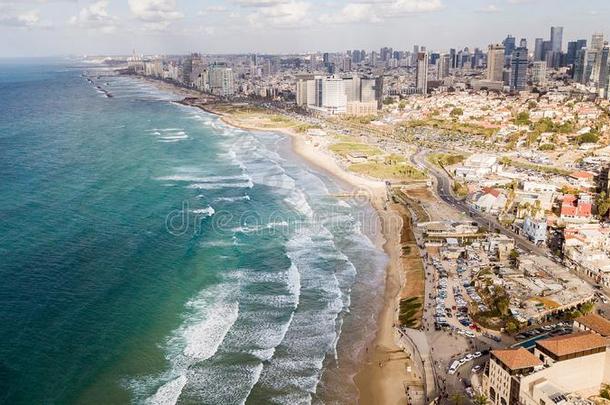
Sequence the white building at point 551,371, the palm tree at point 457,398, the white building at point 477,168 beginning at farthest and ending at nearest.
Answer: the white building at point 477,168, the palm tree at point 457,398, the white building at point 551,371

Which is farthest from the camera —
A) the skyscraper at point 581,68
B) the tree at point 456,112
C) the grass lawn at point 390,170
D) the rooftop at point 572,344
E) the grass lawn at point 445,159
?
the skyscraper at point 581,68

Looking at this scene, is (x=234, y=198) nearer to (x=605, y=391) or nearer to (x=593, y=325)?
(x=593, y=325)

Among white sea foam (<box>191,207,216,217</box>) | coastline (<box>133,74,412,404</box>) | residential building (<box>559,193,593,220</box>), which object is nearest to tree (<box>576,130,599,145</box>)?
residential building (<box>559,193,593,220</box>)

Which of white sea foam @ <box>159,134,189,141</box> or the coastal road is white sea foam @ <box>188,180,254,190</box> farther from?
white sea foam @ <box>159,134,189,141</box>

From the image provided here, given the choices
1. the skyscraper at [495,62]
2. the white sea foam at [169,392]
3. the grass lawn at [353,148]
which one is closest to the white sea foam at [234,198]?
the grass lawn at [353,148]

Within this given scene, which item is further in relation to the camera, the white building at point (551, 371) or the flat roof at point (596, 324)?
the flat roof at point (596, 324)

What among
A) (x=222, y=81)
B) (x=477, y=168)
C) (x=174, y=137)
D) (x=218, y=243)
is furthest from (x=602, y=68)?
(x=218, y=243)

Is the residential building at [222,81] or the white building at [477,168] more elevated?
the residential building at [222,81]

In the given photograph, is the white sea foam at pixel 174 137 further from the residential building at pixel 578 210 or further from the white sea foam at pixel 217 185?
the residential building at pixel 578 210

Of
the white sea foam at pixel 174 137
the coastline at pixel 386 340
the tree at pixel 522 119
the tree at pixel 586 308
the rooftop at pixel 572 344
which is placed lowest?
the coastline at pixel 386 340
